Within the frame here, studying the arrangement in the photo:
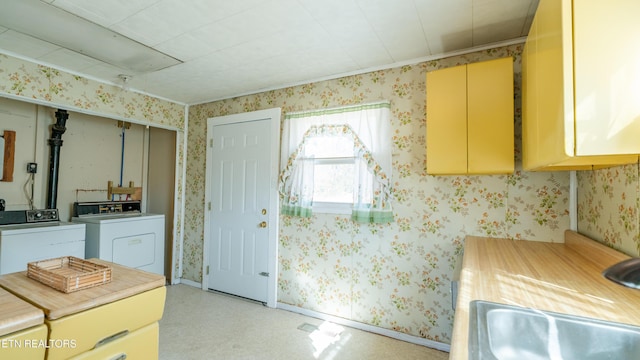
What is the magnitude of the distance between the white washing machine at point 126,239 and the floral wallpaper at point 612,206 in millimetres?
4074

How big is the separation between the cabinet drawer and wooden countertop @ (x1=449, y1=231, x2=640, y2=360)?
3.67ft

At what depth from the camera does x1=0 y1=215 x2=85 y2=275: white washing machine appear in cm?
249

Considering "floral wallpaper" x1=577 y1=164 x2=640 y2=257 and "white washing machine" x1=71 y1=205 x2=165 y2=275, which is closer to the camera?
"floral wallpaper" x1=577 y1=164 x2=640 y2=257

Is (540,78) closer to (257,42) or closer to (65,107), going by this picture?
(257,42)

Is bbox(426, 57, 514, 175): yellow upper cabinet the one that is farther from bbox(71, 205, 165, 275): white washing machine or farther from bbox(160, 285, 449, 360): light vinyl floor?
bbox(71, 205, 165, 275): white washing machine

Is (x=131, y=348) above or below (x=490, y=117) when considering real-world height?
below

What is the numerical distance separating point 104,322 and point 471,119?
222cm

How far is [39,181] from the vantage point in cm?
326

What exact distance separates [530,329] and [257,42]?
2300 millimetres

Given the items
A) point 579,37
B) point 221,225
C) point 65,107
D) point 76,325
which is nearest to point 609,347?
point 579,37

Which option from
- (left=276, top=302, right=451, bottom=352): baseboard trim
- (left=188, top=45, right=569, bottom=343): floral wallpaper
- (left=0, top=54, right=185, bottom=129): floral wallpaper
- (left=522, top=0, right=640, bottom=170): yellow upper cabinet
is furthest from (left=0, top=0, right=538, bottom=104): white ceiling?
(left=276, top=302, right=451, bottom=352): baseboard trim

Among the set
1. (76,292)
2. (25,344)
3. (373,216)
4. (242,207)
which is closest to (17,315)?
(25,344)

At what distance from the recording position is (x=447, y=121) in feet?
6.79

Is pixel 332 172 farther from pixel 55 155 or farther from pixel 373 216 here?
pixel 55 155
